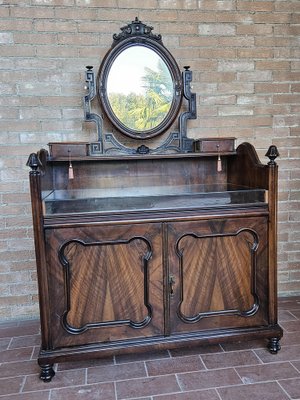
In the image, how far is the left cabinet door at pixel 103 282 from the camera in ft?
6.25

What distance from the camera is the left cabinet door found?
6.25ft

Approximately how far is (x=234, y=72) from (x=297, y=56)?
1.66 ft

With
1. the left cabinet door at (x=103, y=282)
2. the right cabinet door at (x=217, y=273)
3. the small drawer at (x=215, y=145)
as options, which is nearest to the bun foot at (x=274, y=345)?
the right cabinet door at (x=217, y=273)

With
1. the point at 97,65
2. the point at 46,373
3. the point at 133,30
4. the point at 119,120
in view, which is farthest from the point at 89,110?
the point at 46,373

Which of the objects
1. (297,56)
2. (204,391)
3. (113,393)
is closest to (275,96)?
(297,56)

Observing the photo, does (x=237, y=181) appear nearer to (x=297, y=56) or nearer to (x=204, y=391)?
(x=297, y=56)

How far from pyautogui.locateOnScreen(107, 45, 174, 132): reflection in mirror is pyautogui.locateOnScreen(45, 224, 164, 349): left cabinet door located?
2.85 ft

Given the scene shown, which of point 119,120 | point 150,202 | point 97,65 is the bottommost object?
point 150,202

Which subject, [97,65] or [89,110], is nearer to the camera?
[89,110]

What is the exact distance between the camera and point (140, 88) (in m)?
2.44

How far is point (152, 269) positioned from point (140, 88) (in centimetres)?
121

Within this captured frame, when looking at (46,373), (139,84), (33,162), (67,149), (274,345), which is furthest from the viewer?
(139,84)

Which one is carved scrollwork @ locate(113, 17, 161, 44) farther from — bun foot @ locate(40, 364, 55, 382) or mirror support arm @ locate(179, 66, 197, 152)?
bun foot @ locate(40, 364, 55, 382)

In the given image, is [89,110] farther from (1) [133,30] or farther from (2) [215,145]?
(2) [215,145]
